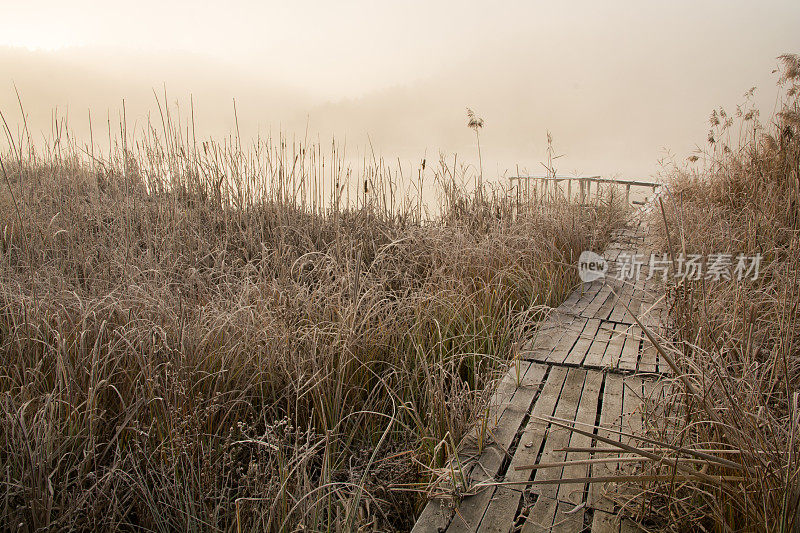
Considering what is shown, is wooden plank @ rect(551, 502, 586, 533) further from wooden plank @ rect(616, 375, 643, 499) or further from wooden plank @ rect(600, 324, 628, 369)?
wooden plank @ rect(600, 324, 628, 369)

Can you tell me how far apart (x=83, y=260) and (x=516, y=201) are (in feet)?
12.3

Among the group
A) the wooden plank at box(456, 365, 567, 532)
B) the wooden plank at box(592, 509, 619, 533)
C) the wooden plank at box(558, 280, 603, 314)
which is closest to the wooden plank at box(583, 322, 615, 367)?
the wooden plank at box(558, 280, 603, 314)

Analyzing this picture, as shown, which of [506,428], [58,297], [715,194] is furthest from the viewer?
[715,194]

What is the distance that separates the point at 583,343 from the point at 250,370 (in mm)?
Answer: 1545

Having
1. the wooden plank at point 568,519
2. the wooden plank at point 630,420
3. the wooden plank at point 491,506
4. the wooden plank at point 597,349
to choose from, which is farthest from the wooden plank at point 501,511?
the wooden plank at point 597,349

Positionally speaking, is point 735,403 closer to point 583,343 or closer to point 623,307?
point 583,343

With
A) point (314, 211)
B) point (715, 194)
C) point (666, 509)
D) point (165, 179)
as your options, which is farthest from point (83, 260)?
point (715, 194)

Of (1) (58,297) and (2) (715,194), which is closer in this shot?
(1) (58,297)

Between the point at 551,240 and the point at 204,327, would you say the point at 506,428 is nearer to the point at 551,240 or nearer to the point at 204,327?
the point at 204,327

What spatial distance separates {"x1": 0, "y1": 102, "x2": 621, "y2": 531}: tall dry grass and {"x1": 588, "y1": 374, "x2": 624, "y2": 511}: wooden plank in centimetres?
41

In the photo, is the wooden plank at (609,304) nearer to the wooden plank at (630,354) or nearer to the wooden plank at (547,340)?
the wooden plank at (547,340)

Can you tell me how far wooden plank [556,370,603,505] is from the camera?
133cm

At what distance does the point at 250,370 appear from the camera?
2131 millimetres

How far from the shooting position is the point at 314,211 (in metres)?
4.46
